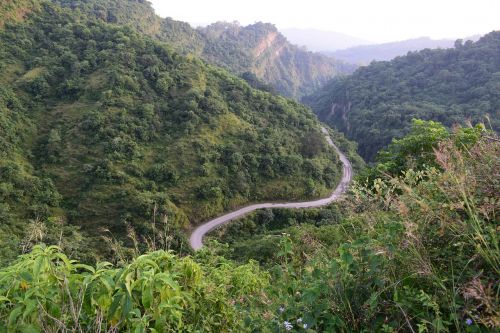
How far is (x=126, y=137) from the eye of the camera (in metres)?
38.2

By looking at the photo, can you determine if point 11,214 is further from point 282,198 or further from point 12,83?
point 282,198

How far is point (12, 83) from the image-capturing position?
40.3 meters

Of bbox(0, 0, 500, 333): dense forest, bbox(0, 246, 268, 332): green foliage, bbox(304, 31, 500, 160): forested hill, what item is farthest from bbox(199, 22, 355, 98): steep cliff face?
bbox(0, 246, 268, 332): green foliage

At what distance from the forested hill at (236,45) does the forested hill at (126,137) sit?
64.4 feet

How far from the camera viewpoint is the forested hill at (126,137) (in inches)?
1277

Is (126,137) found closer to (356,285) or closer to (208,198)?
(208,198)

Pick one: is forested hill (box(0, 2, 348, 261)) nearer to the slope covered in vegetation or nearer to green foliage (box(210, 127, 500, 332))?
the slope covered in vegetation

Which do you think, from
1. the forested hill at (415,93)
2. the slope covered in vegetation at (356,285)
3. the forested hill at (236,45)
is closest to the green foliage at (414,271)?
the slope covered in vegetation at (356,285)

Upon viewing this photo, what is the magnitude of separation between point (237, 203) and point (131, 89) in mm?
19369

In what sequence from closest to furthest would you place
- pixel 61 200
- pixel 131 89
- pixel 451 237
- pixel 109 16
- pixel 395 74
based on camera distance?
pixel 451 237 → pixel 61 200 → pixel 131 89 → pixel 109 16 → pixel 395 74

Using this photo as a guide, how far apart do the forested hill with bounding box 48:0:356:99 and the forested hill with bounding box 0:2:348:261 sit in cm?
1963

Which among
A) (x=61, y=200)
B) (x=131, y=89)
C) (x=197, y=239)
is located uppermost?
(x=131, y=89)

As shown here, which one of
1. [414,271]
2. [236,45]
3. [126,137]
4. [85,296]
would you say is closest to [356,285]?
[414,271]

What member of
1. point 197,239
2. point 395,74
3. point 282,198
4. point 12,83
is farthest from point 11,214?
point 395,74
